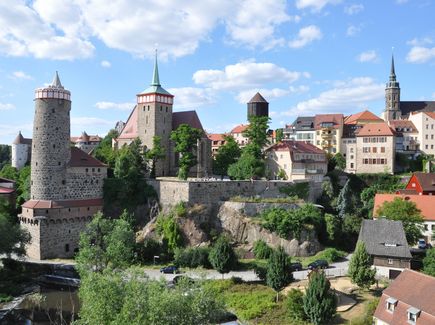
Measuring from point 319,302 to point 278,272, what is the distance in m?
5.34

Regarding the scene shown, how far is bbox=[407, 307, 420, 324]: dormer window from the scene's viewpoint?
24.9 meters

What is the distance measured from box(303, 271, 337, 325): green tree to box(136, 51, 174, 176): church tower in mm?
33484

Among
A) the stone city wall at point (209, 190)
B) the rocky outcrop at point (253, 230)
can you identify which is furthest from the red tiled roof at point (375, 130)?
the rocky outcrop at point (253, 230)

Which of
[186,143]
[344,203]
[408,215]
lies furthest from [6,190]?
[408,215]

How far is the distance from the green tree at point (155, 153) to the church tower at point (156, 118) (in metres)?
1.50

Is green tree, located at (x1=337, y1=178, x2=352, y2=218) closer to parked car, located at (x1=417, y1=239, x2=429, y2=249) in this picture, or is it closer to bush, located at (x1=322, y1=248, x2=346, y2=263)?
bush, located at (x1=322, y1=248, x2=346, y2=263)

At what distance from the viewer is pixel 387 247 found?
125 ft

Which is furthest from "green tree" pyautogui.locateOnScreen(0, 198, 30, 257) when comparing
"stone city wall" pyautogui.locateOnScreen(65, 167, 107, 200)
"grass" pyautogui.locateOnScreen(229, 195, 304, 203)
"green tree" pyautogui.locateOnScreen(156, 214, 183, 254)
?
"grass" pyautogui.locateOnScreen(229, 195, 304, 203)

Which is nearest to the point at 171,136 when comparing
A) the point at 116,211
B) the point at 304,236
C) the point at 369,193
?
the point at 116,211

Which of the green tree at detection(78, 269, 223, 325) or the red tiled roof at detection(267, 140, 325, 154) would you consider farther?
the red tiled roof at detection(267, 140, 325, 154)

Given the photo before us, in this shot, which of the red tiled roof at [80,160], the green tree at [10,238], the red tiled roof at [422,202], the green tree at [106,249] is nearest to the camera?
the green tree at [106,249]

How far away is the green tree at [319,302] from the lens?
96.1 ft

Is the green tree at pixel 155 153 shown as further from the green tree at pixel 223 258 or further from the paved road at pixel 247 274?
the green tree at pixel 223 258

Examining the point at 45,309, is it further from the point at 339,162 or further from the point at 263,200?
the point at 339,162
